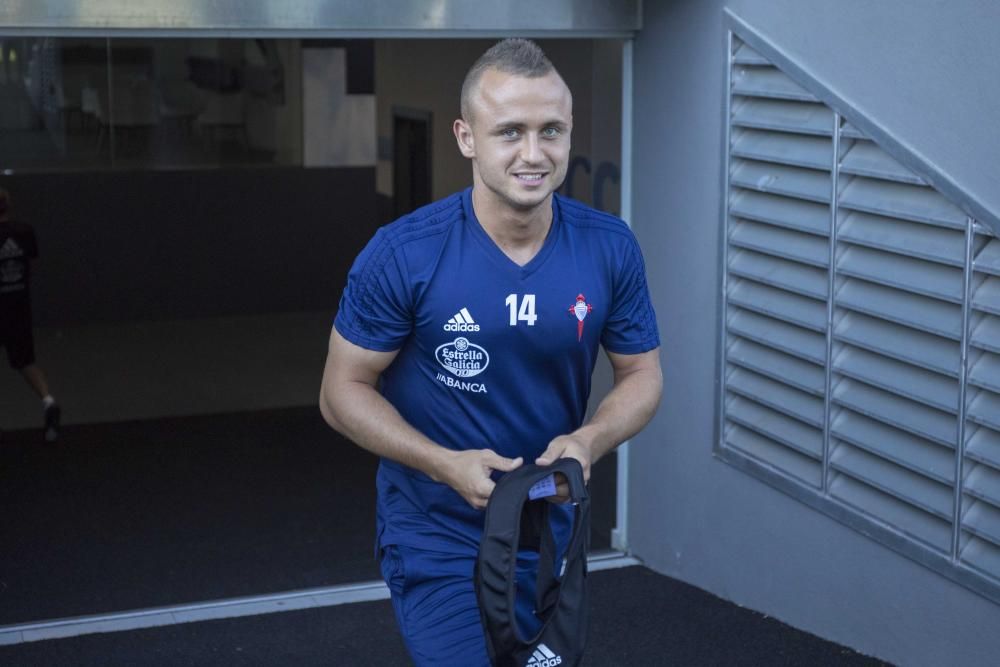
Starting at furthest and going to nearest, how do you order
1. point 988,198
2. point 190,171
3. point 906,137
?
point 190,171 → point 906,137 → point 988,198

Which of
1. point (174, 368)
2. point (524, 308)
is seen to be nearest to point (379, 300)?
point (524, 308)

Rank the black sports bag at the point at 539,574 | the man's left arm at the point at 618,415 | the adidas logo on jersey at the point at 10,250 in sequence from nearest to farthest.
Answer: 1. the black sports bag at the point at 539,574
2. the man's left arm at the point at 618,415
3. the adidas logo on jersey at the point at 10,250

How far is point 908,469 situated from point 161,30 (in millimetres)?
3102

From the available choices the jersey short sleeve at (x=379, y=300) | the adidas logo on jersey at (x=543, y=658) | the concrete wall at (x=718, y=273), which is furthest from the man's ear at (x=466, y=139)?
the concrete wall at (x=718, y=273)

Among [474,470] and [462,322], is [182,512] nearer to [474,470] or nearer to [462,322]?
[462,322]

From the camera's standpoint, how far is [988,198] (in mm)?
3961

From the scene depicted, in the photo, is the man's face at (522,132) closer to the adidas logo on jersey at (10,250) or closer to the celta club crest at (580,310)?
the celta club crest at (580,310)

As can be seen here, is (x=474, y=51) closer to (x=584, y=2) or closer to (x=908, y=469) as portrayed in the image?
(x=584, y=2)

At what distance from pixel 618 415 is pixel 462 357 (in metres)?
0.37

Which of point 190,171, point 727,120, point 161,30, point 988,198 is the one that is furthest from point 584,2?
point 190,171

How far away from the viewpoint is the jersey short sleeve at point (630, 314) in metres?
2.93

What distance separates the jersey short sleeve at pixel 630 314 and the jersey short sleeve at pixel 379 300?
0.45 metres

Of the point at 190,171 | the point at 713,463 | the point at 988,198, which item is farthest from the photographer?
the point at 190,171

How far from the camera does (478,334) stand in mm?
2770
